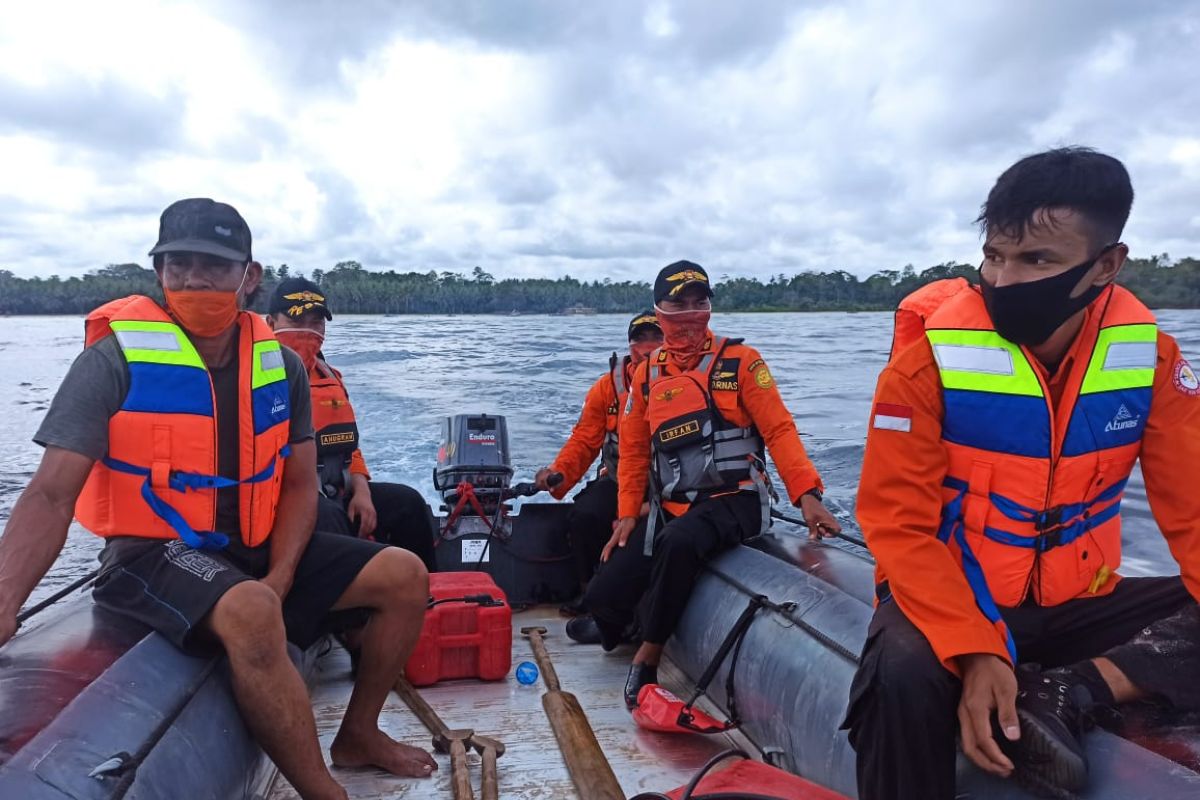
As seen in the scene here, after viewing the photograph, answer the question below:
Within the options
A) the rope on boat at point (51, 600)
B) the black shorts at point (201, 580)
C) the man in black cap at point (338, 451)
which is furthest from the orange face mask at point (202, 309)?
the man in black cap at point (338, 451)

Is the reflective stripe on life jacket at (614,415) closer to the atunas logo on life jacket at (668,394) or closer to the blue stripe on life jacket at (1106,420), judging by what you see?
the atunas logo on life jacket at (668,394)

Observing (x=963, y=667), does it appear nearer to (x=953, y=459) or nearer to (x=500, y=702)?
(x=953, y=459)

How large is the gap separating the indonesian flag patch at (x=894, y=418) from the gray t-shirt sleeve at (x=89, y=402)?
1.83m

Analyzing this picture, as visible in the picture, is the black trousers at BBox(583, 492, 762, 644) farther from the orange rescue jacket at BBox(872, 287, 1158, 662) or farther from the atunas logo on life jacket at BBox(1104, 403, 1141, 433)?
the atunas logo on life jacket at BBox(1104, 403, 1141, 433)

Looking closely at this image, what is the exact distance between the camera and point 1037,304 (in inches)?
63.9

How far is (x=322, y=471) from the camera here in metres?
4.00

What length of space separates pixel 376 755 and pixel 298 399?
1102 millimetres

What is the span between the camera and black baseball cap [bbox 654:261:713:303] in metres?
3.49

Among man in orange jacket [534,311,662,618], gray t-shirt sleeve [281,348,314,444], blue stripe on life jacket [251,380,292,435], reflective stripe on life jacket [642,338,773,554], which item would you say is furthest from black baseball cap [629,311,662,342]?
blue stripe on life jacket [251,380,292,435]

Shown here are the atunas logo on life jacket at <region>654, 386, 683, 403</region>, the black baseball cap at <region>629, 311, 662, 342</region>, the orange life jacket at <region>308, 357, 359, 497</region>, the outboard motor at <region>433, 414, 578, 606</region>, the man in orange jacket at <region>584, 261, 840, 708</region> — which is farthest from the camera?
the black baseball cap at <region>629, 311, 662, 342</region>

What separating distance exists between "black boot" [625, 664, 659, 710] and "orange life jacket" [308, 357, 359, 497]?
1727mm

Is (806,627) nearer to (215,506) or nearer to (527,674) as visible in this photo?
(527,674)

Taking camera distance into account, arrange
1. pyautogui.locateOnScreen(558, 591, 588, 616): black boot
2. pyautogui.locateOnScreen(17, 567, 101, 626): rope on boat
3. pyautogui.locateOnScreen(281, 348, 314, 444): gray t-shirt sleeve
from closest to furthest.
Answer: pyautogui.locateOnScreen(17, 567, 101, 626): rope on boat < pyautogui.locateOnScreen(281, 348, 314, 444): gray t-shirt sleeve < pyautogui.locateOnScreen(558, 591, 588, 616): black boot

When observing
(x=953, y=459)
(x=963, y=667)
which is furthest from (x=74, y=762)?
(x=953, y=459)
